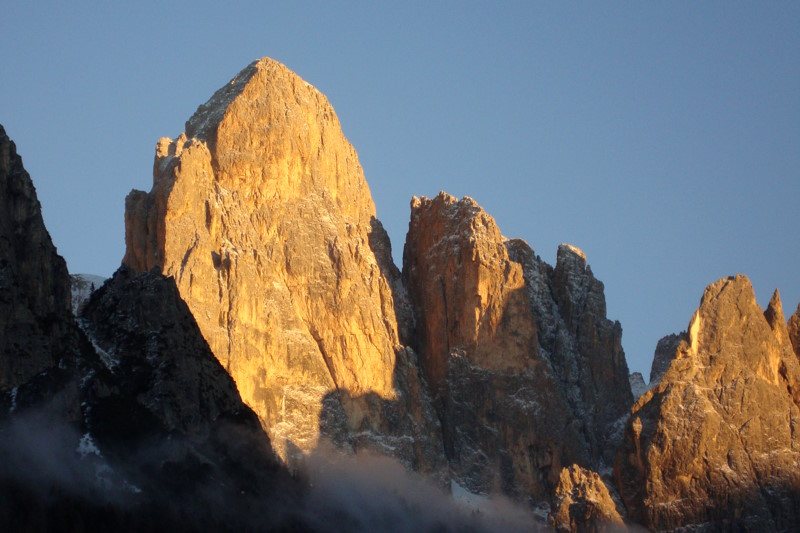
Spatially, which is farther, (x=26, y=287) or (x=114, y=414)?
(x=114, y=414)

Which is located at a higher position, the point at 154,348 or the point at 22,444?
the point at 154,348

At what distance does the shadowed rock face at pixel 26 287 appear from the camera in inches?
6275

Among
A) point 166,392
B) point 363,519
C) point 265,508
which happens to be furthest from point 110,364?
point 363,519

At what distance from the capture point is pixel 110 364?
174m

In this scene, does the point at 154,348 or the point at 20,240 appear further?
the point at 154,348

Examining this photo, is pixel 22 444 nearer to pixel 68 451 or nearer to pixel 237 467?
pixel 68 451

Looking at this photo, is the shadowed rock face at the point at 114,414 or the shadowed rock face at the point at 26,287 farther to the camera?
the shadowed rock face at the point at 26,287

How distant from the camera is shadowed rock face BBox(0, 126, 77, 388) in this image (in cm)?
15938

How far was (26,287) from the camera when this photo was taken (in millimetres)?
164250

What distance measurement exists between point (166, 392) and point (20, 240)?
683 inches

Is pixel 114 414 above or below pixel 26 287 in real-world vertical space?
below

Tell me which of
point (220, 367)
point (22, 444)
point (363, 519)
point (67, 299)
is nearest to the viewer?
point (22, 444)

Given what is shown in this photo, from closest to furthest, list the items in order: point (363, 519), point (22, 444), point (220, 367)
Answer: point (22, 444) → point (220, 367) → point (363, 519)

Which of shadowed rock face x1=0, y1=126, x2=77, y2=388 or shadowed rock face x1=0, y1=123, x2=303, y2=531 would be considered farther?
shadowed rock face x1=0, y1=126, x2=77, y2=388
